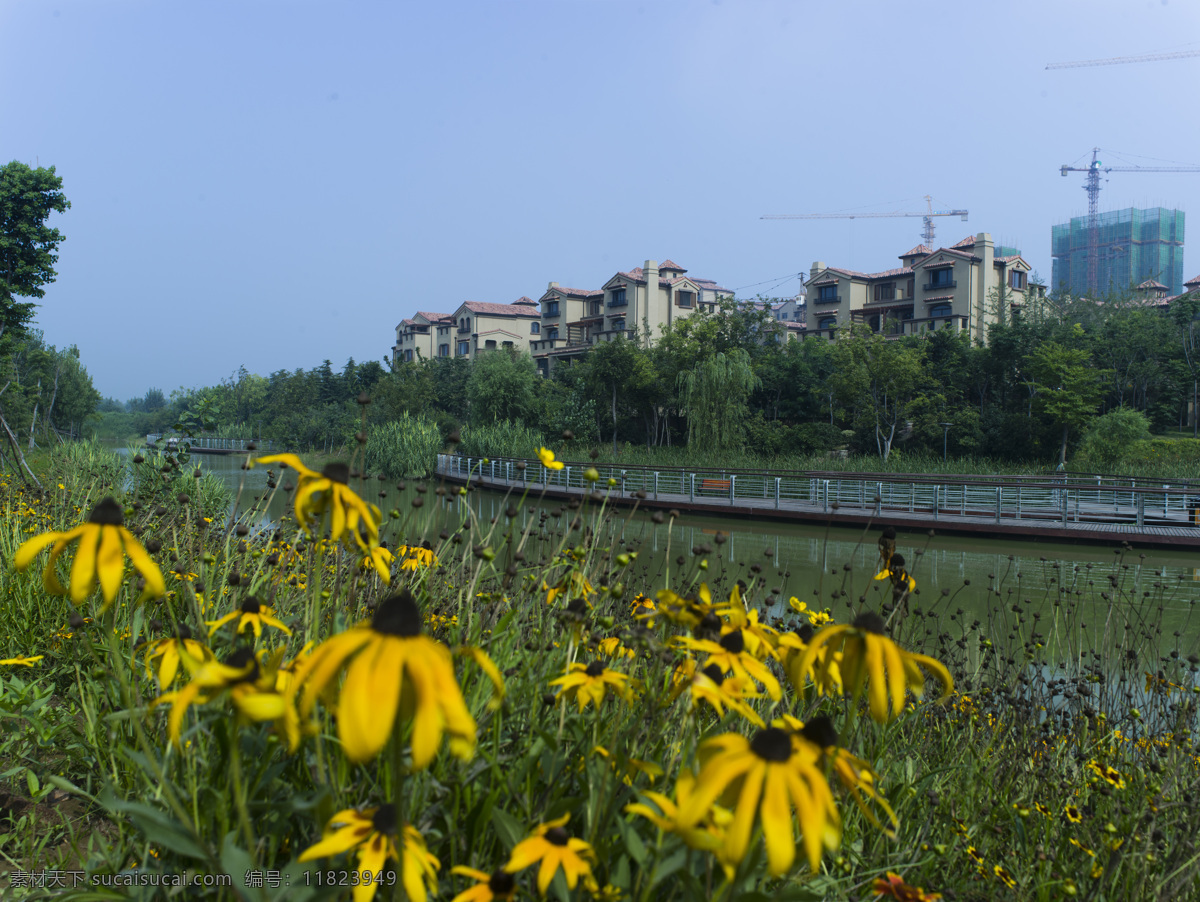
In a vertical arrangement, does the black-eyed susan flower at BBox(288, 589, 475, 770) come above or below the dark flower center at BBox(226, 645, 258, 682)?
above

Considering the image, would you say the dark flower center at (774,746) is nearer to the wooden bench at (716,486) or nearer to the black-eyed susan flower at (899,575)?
the black-eyed susan flower at (899,575)

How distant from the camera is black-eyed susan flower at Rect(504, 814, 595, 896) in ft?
3.43

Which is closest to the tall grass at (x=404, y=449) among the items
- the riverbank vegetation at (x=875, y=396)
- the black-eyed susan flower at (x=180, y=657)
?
the riverbank vegetation at (x=875, y=396)

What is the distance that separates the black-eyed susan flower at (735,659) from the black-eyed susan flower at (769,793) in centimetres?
41

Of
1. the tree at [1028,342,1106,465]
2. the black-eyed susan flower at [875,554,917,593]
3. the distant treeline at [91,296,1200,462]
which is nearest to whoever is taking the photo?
the black-eyed susan flower at [875,554,917,593]

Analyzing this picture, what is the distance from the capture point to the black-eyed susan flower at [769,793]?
2.42 feet

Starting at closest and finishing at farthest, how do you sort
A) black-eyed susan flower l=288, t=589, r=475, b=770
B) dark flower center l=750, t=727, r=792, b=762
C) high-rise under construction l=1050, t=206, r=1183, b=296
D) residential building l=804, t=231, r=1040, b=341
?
black-eyed susan flower l=288, t=589, r=475, b=770 → dark flower center l=750, t=727, r=792, b=762 → residential building l=804, t=231, r=1040, b=341 → high-rise under construction l=1050, t=206, r=1183, b=296

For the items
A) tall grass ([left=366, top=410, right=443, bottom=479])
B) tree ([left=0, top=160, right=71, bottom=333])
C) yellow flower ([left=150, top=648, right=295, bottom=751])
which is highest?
tree ([left=0, top=160, right=71, bottom=333])

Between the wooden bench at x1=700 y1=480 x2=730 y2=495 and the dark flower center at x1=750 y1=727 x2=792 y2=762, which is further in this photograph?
the wooden bench at x1=700 y1=480 x2=730 y2=495

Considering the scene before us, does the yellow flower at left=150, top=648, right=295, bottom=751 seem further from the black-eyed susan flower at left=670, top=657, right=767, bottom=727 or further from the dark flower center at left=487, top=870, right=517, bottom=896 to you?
the black-eyed susan flower at left=670, top=657, right=767, bottom=727

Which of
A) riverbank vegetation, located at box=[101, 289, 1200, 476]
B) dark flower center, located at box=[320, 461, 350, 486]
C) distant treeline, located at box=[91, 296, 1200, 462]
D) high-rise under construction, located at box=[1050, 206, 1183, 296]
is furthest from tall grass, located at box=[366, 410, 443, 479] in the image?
high-rise under construction, located at box=[1050, 206, 1183, 296]

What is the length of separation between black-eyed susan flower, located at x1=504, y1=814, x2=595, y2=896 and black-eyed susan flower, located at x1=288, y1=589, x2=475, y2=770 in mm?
364

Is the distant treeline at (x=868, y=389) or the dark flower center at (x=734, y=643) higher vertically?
the distant treeline at (x=868, y=389)

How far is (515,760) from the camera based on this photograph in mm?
1576
